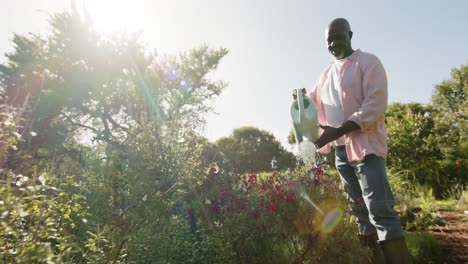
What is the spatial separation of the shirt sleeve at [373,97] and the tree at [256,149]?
522 inches

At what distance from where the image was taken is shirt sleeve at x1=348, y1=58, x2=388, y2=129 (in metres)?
1.87

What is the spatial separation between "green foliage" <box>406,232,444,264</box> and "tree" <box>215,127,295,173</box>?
12.3 meters

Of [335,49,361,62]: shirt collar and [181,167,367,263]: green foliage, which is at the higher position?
[335,49,361,62]: shirt collar

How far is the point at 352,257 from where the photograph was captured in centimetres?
237

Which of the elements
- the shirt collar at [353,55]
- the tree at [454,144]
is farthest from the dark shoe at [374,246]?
the tree at [454,144]

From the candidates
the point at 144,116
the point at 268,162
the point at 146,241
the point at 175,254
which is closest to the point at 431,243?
the point at 175,254

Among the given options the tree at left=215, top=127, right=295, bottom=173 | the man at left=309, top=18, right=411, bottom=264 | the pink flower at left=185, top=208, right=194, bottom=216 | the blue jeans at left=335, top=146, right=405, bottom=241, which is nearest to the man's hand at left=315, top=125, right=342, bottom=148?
the man at left=309, top=18, right=411, bottom=264

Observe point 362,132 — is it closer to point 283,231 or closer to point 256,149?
point 283,231

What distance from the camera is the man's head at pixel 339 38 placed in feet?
6.95

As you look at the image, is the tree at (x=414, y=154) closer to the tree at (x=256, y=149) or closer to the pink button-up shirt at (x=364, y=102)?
the tree at (x=256, y=149)

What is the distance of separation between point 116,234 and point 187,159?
27.6 inches

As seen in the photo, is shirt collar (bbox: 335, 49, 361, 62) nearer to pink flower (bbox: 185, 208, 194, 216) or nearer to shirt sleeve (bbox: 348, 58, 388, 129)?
shirt sleeve (bbox: 348, 58, 388, 129)

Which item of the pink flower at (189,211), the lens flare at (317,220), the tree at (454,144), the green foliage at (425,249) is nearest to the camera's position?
the lens flare at (317,220)

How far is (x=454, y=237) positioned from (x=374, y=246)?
2.04 m
